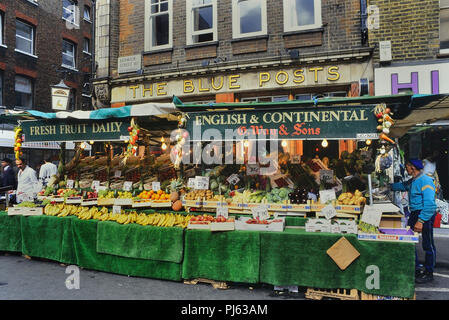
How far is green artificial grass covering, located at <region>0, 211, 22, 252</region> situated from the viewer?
20.7 ft

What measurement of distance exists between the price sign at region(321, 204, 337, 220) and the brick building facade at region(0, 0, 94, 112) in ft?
58.0

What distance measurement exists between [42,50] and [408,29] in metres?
19.2

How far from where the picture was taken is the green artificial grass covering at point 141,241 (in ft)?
16.0

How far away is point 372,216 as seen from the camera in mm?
4430

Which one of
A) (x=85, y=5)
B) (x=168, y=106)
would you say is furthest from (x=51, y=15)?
(x=168, y=106)

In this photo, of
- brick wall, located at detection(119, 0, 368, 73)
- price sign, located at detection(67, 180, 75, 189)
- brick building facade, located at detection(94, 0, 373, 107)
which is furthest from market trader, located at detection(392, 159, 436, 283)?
price sign, located at detection(67, 180, 75, 189)

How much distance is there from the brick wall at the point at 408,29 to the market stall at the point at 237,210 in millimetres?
3744

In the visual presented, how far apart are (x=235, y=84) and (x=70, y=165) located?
17.7ft

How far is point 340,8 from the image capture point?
905 centimetres

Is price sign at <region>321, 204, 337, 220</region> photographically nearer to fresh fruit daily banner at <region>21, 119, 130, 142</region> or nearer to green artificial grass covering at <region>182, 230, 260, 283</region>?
green artificial grass covering at <region>182, 230, 260, 283</region>

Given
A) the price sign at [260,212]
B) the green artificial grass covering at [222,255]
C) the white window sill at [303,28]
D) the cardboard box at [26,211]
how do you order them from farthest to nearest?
the white window sill at [303,28]
the cardboard box at [26,211]
the price sign at [260,212]
the green artificial grass covering at [222,255]

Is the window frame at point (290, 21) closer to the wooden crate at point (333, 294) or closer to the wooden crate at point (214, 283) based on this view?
the wooden crate at point (333, 294)

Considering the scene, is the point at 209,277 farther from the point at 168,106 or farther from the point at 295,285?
the point at 168,106

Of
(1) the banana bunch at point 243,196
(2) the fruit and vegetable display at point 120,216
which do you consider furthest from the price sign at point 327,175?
(2) the fruit and vegetable display at point 120,216
